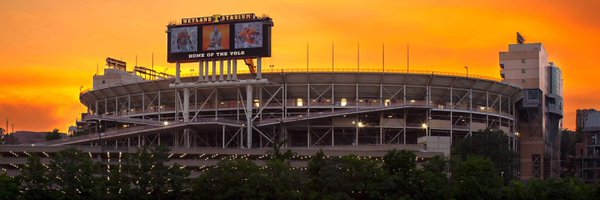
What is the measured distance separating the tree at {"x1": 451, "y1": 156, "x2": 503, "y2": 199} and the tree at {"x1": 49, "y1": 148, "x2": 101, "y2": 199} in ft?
135

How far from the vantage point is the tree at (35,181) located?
414 feet

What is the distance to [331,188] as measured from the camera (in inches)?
4975

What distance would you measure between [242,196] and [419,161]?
120ft

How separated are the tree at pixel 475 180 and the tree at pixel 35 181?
46.6m

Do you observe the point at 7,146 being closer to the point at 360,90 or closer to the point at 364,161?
the point at 364,161

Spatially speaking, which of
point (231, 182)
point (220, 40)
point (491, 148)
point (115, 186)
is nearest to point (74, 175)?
point (115, 186)

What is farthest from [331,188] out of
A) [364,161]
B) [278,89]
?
[278,89]

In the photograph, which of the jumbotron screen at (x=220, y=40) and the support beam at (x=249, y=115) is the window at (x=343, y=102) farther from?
the jumbotron screen at (x=220, y=40)

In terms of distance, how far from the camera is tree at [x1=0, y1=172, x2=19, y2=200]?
126 metres

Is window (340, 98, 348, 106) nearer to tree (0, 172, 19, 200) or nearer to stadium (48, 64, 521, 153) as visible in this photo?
stadium (48, 64, 521, 153)

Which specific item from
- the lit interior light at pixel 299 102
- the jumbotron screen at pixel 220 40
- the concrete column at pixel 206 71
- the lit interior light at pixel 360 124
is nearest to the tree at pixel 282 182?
the jumbotron screen at pixel 220 40

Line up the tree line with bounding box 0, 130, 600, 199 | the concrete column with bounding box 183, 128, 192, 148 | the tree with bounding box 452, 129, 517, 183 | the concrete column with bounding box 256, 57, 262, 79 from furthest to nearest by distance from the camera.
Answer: the concrete column with bounding box 183, 128, 192, 148, the tree with bounding box 452, 129, 517, 183, the concrete column with bounding box 256, 57, 262, 79, the tree line with bounding box 0, 130, 600, 199

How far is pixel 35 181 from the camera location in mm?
128125

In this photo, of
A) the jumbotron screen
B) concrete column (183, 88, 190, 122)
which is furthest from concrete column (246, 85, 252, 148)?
concrete column (183, 88, 190, 122)
